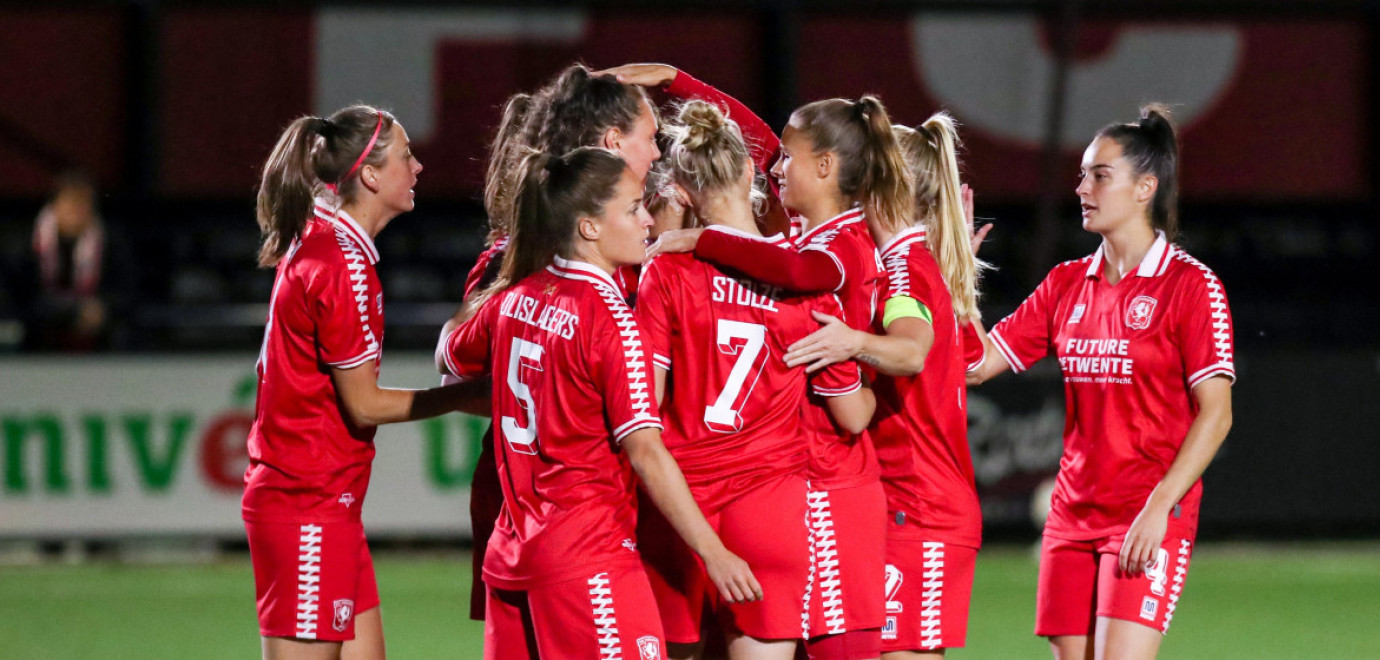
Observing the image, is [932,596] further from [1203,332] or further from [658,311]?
[658,311]

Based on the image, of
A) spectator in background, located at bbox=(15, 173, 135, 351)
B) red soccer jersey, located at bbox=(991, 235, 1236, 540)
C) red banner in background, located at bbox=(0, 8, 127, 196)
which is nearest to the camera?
red soccer jersey, located at bbox=(991, 235, 1236, 540)

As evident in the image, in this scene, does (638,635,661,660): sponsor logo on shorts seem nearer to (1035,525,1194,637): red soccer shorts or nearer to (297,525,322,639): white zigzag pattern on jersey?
(297,525,322,639): white zigzag pattern on jersey

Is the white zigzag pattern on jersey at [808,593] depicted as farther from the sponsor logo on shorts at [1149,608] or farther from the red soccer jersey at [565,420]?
the sponsor logo on shorts at [1149,608]

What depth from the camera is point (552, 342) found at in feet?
11.5

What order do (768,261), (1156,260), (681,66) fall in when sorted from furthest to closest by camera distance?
(681,66)
(1156,260)
(768,261)

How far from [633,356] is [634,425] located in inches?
5.9

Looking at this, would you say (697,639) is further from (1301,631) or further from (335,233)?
(1301,631)

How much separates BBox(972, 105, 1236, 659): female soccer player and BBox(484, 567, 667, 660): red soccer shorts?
4.21ft

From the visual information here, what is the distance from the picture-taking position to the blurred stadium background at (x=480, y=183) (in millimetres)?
9023

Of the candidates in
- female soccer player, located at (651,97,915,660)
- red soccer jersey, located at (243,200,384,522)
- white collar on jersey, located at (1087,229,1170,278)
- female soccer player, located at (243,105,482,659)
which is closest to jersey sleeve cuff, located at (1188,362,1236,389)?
white collar on jersey, located at (1087,229,1170,278)

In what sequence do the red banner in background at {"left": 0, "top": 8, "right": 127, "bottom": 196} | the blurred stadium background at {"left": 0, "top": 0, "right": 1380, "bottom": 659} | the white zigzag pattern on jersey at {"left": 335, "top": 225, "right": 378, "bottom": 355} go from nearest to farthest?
the white zigzag pattern on jersey at {"left": 335, "top": 225, "right": 378, "bottom": 355}, the blurred stadium background at {"left": 0, "top": 0, "right": 1380, "bottom": 659}, the red banner in background at {"left": 0, "top": 8, "right": 127, "bottom": 196}

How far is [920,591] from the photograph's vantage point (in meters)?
4.18

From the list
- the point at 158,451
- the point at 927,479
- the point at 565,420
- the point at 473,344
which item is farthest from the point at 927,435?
the point at 158,451

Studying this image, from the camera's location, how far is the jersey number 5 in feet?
11.6
